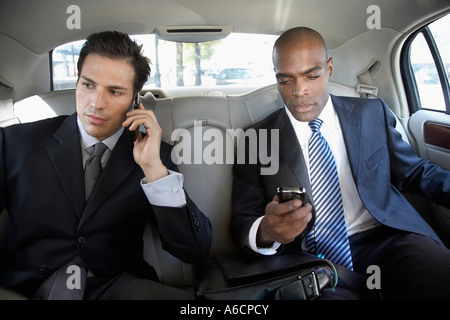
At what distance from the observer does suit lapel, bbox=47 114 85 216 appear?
1348 mm

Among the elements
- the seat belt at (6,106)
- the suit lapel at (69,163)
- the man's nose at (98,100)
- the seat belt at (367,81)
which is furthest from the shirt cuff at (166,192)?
the seat belt at (367,81)

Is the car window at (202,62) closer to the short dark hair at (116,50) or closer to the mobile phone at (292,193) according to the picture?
the short dark hair at (116,50)

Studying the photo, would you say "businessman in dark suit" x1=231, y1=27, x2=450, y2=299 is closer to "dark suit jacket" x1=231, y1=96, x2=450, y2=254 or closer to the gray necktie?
"dark suit jacket" x1=231, y1=96, x2=450, y2=254

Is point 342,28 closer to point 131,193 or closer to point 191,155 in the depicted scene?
point 191,155

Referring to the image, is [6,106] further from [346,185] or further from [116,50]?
[346,185]

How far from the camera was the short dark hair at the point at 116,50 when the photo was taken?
1457mm

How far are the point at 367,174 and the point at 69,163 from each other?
47.9 inches

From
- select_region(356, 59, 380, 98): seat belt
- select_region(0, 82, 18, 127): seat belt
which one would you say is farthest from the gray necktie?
select_region(356, 59, 380, 98): seat belt

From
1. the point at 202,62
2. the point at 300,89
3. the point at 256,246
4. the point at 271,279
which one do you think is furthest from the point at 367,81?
the point at 271,279

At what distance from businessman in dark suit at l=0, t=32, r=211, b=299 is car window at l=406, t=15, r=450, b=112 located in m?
1.68

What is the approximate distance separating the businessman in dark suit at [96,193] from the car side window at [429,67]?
168 centimetres

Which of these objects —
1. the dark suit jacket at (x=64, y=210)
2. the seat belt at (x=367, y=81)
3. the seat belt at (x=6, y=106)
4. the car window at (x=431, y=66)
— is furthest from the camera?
the seat belt at (x=367, y=81)
